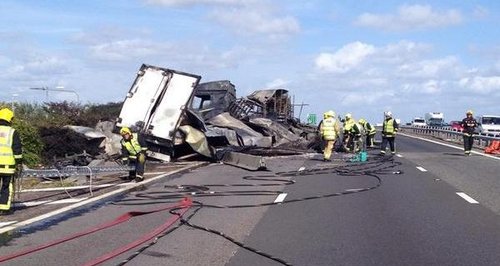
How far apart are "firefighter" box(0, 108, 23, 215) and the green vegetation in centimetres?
1019

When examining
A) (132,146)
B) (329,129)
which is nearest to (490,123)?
(329,129)

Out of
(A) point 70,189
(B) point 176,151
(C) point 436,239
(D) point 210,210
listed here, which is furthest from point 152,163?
(C) point 436,239

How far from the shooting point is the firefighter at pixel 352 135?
103ft

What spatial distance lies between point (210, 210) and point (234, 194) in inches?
106

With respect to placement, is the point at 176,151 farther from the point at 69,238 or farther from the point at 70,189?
the point at 69,238

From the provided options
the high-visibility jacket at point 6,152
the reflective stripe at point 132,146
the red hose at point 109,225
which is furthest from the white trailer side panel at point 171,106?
the high-visibility jacket at point 6,152

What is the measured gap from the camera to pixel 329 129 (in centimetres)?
2592

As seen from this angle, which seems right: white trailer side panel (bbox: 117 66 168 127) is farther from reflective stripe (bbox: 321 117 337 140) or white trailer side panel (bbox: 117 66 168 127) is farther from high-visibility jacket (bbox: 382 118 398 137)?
high-visibility jacket (bbox: 382 118 398 137)

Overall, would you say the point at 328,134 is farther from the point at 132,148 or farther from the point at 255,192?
the point at 255,192

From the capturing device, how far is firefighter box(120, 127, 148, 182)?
1709 cm

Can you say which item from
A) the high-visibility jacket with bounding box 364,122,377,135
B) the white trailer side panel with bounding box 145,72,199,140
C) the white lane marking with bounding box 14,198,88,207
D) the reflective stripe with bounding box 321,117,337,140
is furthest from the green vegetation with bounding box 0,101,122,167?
the high-visibility jacket with bounding box 364,122,377,135

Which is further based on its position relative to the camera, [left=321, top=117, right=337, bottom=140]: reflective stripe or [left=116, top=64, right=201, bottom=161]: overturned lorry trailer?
Result: [left=321, top=117, right=337, bottom=140]: reflective stripe

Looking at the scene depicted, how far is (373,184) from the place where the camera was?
16969mm

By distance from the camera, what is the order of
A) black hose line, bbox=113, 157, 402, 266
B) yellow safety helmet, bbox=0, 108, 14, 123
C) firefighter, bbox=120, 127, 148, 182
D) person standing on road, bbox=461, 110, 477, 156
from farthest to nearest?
person standing on road, bbox=461, 110, 477, 156, firefighter, bbox=120, 127, 148, 182, yellow safety helmet, bbox=0, 108, 14, 123, black hose line, bbox=113, 157, 402, 266
